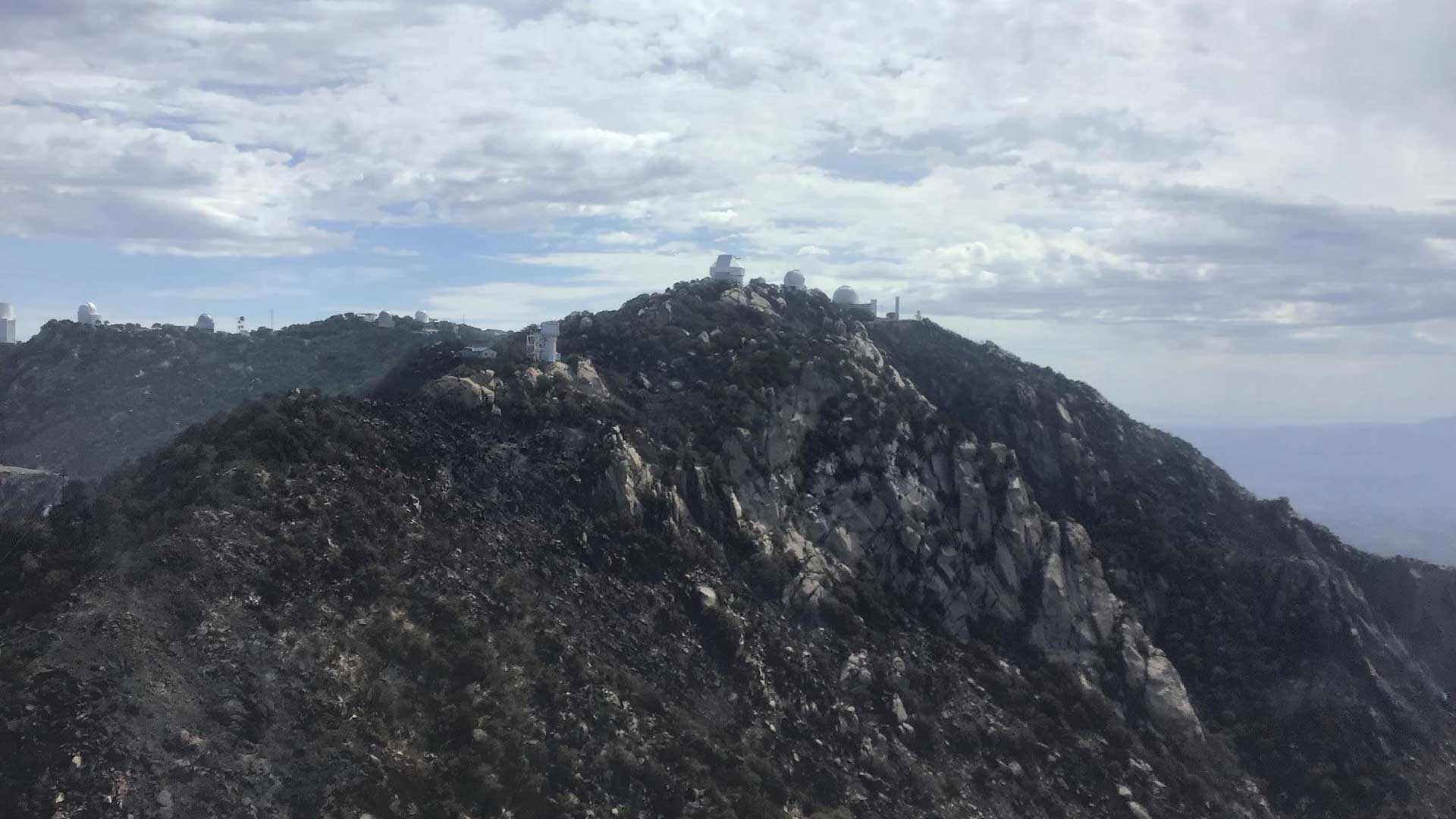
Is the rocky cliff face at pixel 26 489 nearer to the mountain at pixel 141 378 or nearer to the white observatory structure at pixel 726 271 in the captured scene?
the mountain at pixel 141 378

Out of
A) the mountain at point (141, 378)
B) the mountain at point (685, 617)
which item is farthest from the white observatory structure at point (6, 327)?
the mountain at point (685, 617)

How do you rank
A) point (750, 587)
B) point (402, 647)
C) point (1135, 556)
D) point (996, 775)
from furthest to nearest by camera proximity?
point (1135, 556), point (750, 587), point (996, 775), point (402, 647)

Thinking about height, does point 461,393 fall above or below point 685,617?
above

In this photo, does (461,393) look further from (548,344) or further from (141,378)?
(141,378)

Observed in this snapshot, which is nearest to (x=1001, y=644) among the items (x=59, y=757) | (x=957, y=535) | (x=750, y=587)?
(x=957, y=535)

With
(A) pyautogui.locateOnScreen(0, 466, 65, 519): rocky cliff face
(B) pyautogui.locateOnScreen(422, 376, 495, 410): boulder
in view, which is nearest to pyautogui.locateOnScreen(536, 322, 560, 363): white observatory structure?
(B) pyautogui.locateOnScreen(422, 376, 495, 410): boulder

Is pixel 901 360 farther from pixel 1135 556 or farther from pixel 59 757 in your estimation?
pixel 59 757

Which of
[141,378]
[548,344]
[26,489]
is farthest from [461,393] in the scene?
[141,378]
